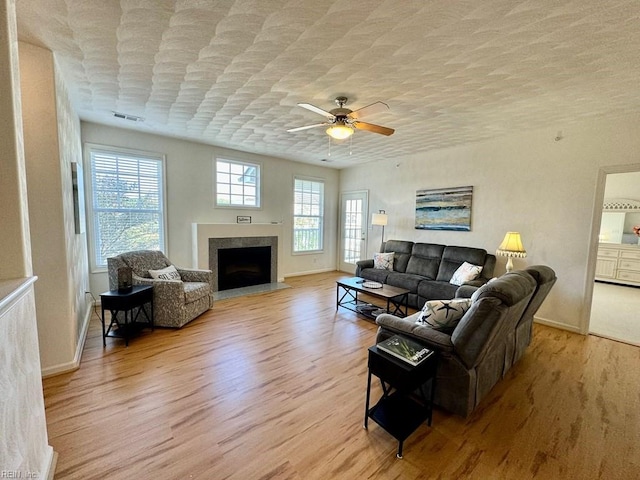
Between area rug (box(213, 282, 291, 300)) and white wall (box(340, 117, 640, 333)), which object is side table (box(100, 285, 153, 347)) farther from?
white wall (box(340, 117, 640, 333))

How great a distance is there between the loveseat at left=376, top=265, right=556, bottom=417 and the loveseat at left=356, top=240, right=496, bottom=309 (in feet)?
5.02

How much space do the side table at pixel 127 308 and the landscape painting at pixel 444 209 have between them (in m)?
4.72

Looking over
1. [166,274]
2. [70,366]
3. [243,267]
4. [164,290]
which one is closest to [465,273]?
[243,267]

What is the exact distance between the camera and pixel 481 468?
5.38 feet

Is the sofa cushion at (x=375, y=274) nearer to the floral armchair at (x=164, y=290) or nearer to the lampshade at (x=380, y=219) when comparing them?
the lampshade at (x=380, y=219)

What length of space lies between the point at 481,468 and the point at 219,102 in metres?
3.98

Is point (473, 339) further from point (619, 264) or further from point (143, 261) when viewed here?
point (619, 264)

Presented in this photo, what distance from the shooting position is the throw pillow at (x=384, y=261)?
527cm

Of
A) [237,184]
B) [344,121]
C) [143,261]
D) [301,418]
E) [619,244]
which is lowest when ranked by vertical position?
[301,418]

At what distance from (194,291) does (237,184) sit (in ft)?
8.69

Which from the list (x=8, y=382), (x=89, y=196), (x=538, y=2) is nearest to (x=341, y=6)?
(x=538, y=2)

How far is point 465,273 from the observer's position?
412 centimetres

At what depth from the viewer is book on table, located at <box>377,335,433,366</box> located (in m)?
1.82

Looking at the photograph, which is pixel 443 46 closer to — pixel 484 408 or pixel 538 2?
pixel 538 2
